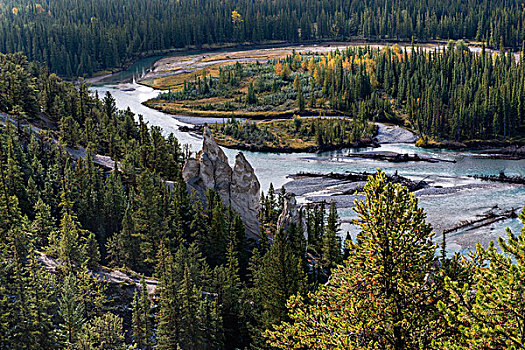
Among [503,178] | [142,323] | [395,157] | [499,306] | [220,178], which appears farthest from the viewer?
[395,157]

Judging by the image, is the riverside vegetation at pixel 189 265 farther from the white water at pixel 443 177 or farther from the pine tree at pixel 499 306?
the white water at pixel 443 177

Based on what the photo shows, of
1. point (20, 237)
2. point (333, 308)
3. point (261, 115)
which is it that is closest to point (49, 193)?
point (20, 237)

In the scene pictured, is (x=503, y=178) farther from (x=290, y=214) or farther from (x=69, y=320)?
(x=69, y=320)

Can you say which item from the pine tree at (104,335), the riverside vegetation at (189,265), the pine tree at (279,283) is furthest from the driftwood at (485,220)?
the pine tree at (104,335)

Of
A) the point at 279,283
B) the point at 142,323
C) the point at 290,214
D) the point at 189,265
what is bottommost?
the point at 142,323

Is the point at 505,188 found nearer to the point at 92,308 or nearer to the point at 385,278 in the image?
the point at 92,308

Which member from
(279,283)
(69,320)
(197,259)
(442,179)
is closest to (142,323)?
(69,320)
